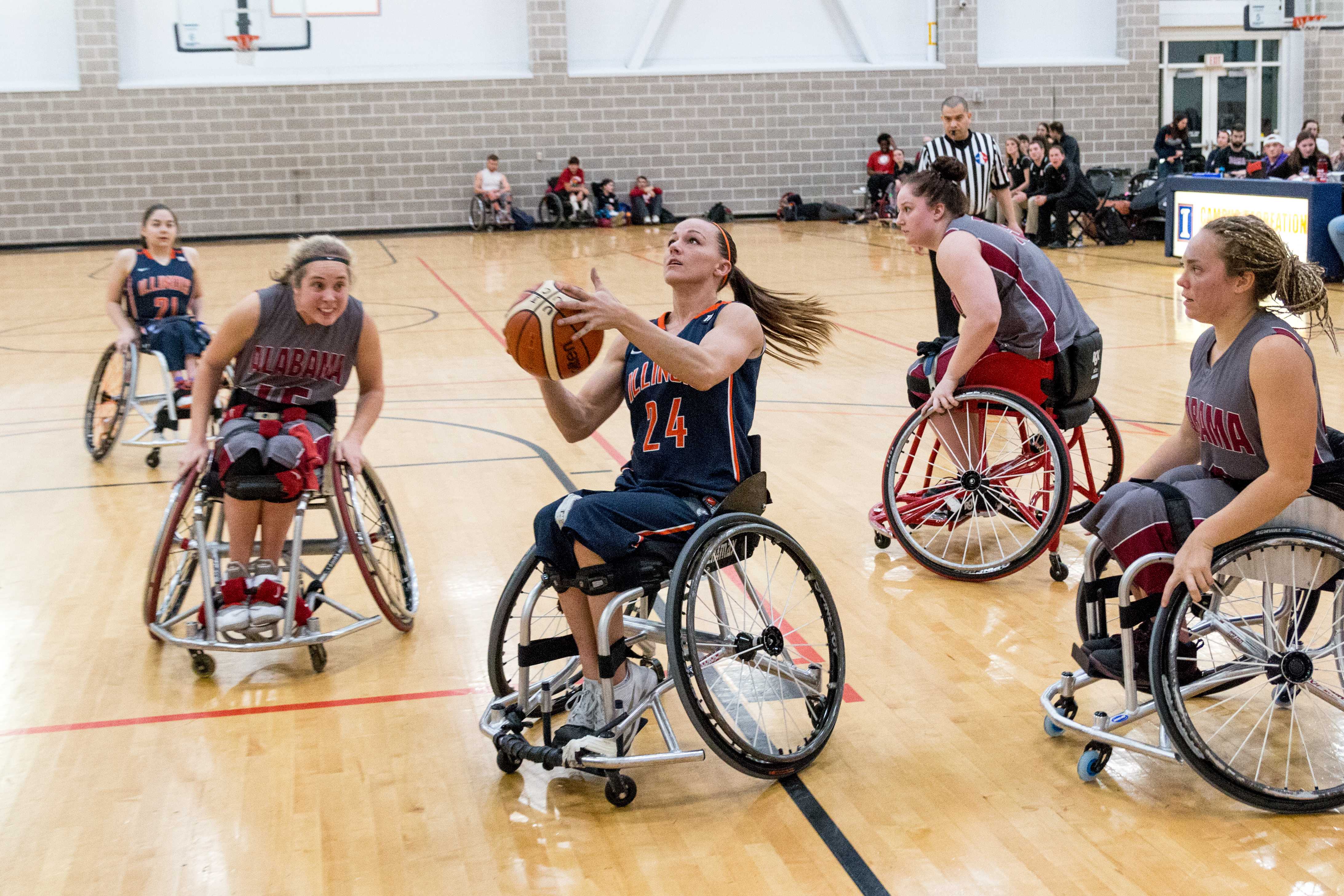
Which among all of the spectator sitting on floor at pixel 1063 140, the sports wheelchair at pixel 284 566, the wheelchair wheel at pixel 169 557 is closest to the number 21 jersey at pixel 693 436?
the sports wheelchair at pixel 284 566

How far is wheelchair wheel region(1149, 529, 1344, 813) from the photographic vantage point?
2297mm

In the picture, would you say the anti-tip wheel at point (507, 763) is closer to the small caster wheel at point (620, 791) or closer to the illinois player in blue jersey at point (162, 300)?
the small caster wheel at point (620, 791)

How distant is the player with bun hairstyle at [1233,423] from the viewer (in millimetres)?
2273

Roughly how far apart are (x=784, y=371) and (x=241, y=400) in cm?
434

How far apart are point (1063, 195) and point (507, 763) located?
40.2 feet

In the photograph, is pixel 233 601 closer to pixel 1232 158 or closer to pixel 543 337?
pixel 543 337

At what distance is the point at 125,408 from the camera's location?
18.3 feet

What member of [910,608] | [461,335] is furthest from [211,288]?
[910,608]

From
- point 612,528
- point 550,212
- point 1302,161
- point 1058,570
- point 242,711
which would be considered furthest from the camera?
point 550,212

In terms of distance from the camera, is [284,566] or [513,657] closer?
[513,657]

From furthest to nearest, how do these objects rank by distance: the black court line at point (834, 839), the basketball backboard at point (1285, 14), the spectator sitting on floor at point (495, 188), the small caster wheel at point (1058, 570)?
the basketball backboard at point (1285, 14) < the spectator sitting on floor at point (495, 188) < the small caster wheel at point (1058, 570) < the black court line at point (834, 839)

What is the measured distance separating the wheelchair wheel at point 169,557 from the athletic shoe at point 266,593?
0.15 m

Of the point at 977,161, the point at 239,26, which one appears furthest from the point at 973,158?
the point at 239,26

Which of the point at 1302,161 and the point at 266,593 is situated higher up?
the point at 1302,161
